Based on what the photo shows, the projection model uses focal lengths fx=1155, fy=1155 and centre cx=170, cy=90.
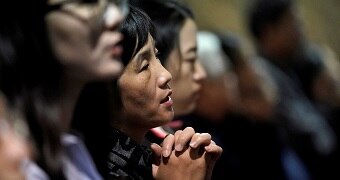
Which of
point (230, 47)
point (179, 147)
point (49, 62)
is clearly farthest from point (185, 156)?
point (230, 47)

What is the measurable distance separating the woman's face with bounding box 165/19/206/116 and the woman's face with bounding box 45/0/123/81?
1.16 m

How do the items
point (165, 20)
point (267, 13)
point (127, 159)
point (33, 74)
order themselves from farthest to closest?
point (267, 13), point (165, 20), point (127, 159), point (33, 74)

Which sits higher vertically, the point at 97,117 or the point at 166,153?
the point at 97,117

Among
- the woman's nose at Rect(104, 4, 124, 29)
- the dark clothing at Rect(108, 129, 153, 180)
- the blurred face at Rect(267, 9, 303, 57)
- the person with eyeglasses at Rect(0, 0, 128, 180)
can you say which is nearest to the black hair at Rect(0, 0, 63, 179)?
the person with eyeglasses at Rect(0, 0, 128, 180)

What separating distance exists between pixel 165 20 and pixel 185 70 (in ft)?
0.58

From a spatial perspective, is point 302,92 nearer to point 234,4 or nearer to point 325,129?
point 325,129

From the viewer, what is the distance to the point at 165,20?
3424 millimetres

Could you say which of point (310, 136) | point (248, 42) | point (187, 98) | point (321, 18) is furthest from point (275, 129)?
point (321, 18)

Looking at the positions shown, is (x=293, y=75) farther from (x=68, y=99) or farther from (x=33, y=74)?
(x=33, y=74)

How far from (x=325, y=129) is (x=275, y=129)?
489 millimetres

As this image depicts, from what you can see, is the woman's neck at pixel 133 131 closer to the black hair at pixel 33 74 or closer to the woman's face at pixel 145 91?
the woman's face at pixel 145 91

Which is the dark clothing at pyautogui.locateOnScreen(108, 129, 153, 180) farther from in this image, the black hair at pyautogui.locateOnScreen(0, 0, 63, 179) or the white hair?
the white hair

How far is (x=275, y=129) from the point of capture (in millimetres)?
4859

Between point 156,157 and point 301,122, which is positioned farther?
point 301,122
